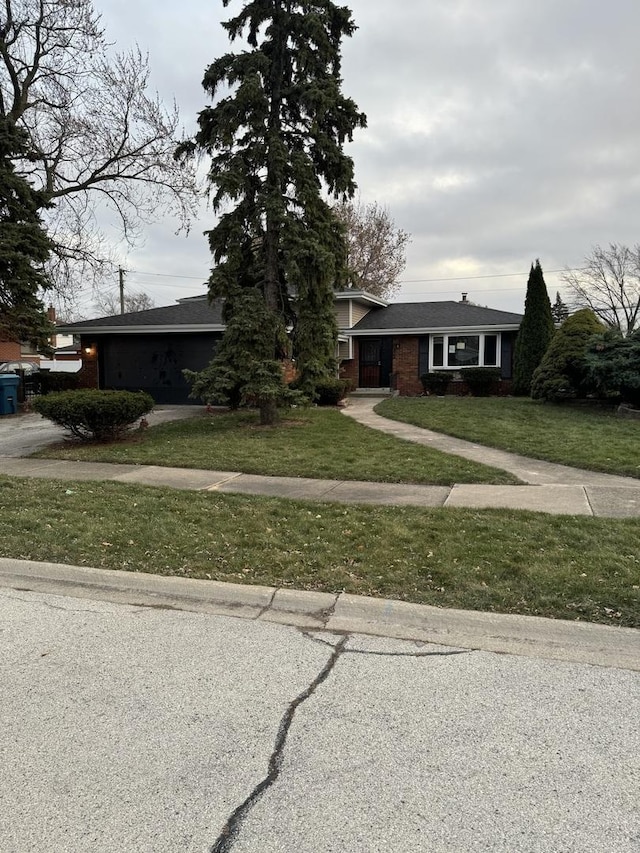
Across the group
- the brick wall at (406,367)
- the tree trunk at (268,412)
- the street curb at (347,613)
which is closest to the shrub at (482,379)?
the brick wall at (406,367)

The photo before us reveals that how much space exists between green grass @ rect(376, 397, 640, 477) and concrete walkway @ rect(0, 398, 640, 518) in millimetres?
422

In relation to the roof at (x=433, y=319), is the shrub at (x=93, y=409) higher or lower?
lower

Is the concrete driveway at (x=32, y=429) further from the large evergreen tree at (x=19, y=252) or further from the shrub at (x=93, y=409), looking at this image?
the large evergreen tree at (x=19, y=252)

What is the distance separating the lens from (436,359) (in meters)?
22.8

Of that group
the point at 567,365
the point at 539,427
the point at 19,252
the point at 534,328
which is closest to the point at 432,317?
the point at 534,328

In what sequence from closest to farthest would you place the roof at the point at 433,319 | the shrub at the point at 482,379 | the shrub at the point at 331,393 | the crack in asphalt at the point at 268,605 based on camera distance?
the crack in asphalt at the point at 268,605 < the shrub at the point at 331,393 < the shrub at the point at 482,379 < the roof at the point at 433,319

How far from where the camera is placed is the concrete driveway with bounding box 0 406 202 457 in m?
11.6

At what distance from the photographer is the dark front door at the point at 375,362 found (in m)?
23.5

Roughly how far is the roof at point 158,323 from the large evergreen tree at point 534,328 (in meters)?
10.1

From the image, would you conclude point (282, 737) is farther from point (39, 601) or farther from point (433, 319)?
point (433, 319)

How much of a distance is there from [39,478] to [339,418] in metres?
7.78

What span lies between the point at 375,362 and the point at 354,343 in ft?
3.72

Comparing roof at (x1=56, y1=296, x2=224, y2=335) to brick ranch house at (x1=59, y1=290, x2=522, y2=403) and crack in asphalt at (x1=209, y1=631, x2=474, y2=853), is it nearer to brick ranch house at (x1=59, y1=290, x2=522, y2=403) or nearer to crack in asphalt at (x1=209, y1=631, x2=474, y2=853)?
brick ranch house at (x1=59, y1=290, x2=522, y2=403)

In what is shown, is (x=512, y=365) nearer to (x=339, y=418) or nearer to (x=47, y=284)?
(x=339, y=418)
